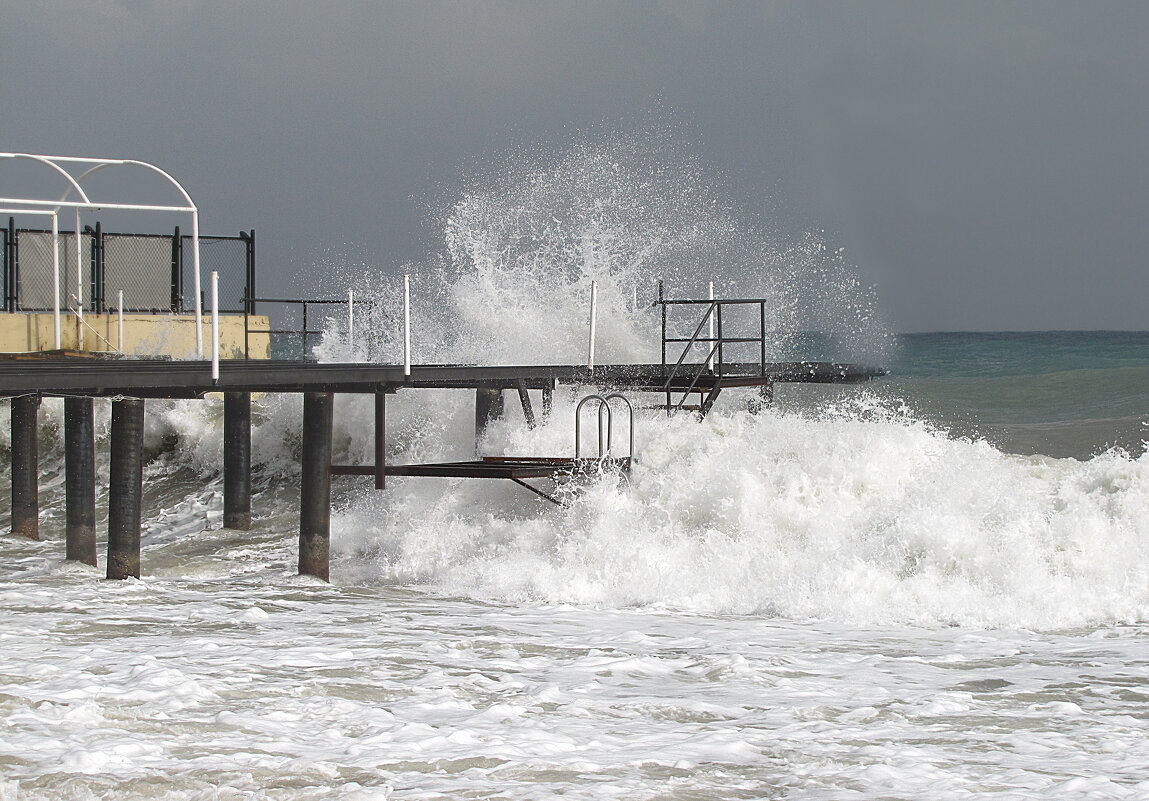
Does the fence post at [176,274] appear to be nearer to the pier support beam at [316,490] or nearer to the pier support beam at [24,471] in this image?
the pier support beam at [24,471]

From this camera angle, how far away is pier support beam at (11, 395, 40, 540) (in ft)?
49.4

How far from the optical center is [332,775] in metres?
5.54

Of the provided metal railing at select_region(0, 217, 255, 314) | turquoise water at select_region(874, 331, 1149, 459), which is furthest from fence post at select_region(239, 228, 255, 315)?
turquoise water at select_region(874, 331, 1149, 459)

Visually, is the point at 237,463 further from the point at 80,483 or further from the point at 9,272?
the point at 9,272

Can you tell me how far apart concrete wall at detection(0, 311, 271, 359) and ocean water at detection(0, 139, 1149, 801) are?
7.69ft

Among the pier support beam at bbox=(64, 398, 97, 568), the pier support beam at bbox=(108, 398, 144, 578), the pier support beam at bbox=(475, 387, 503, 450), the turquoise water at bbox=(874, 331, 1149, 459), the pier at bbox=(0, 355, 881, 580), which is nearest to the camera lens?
the pier at bbox=(0, 355, 881, 580)

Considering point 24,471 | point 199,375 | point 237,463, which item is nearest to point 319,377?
point 199,375

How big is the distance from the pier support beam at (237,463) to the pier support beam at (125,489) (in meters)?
4.22

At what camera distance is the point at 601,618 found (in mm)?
9828

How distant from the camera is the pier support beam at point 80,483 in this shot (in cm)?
1266

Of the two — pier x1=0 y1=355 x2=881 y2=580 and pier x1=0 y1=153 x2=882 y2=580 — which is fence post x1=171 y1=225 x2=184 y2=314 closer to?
pier x1=0 y1=153 x2=882 y2=580

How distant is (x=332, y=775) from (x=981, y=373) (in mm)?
42577

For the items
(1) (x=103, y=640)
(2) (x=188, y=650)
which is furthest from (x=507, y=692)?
(1) (x=103, y=640)

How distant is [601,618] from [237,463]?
26.1 feet
